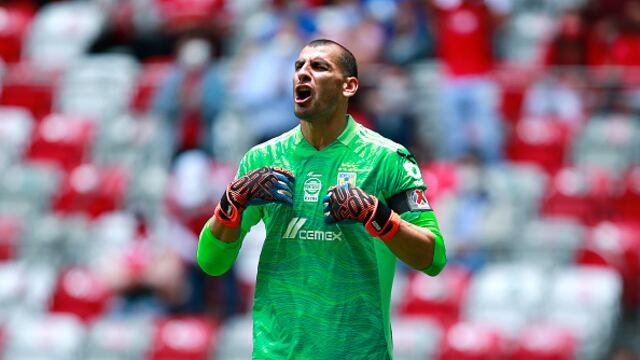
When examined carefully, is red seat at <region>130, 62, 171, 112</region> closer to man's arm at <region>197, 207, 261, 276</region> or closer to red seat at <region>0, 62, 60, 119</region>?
red seat at <region>0, 62, 60, 119</region>

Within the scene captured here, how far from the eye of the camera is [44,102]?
1443 cm

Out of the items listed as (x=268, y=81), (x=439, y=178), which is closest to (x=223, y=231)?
(x=439, y=178)

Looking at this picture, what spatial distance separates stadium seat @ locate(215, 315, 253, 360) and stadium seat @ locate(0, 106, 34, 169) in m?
4.09

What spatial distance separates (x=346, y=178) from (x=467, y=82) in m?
6.82

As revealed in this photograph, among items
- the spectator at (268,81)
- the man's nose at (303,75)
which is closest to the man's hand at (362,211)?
the man's nose at (303,75)

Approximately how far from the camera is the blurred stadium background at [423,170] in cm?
1057

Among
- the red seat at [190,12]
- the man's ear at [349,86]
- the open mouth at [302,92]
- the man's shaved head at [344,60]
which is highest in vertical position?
the red seat at [190,12]

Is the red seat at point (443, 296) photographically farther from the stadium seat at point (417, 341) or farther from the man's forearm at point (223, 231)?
the man's forearm at point (223, 231)

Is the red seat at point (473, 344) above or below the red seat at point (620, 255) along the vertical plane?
below

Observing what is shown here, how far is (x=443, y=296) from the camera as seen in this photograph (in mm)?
10812

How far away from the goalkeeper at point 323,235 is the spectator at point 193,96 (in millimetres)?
6500

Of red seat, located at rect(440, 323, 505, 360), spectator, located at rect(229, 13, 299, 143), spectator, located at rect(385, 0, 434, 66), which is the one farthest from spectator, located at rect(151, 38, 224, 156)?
red seat, located at rect(440, 323, 505, 360)

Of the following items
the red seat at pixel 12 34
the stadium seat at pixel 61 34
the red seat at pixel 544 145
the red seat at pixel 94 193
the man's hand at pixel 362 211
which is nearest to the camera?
the man's hand at pixel 362 211

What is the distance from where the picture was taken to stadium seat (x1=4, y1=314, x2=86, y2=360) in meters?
11.7
